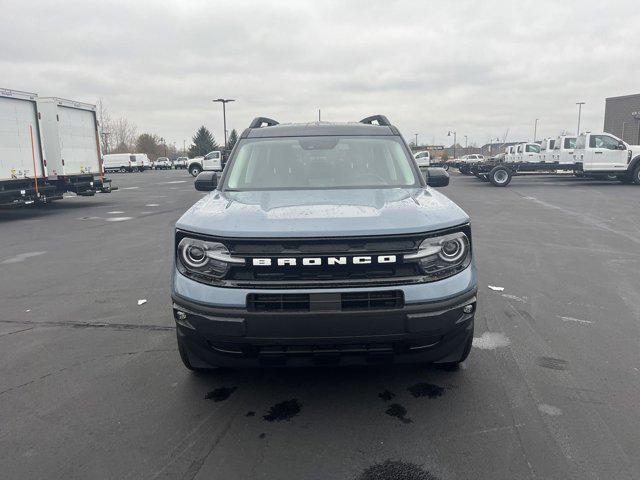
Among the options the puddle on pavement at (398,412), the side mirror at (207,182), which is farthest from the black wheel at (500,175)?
the puddle on pavement at (398,412)

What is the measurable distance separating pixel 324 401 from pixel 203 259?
4.02ft

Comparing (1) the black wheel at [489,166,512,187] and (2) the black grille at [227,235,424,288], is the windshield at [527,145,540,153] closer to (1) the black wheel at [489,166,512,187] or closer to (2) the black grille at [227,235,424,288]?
(1) the black wheel at [489,166,512,187]

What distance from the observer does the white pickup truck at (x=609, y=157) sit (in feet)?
74.7

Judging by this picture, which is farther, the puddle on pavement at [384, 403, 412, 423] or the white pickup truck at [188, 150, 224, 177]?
the white pickup truck at [188, 150, 224, 177]

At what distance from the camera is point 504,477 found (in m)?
2.40

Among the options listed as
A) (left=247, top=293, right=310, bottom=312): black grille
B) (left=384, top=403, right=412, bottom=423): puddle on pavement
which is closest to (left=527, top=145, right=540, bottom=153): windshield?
(left=384, top=403, right=412, bottom=423): puddle on pavement

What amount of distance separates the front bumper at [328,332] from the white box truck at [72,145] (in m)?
14.5

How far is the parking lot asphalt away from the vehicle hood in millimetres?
1176

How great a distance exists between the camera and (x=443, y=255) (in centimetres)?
281

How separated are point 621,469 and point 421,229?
1.57 metres

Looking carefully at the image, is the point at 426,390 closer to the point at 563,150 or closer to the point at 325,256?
the point at 325,256

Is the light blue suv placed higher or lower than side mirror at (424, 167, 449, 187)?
lower

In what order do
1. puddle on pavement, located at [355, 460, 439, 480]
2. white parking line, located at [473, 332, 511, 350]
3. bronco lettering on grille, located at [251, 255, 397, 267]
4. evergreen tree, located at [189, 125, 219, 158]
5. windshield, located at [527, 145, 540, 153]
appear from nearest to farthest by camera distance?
puddle on pavement, located at [355, 460, 439, 480] → bronco lettering on grille, located at [251, 255, 397, 267] → white parking line, located at [473, 332, 511, 350] → windshield, located at [527, 145, 540, 153] → evergreen tree, located at [189, 125, 219, 158]

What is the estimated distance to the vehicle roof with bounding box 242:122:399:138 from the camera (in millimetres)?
4508
